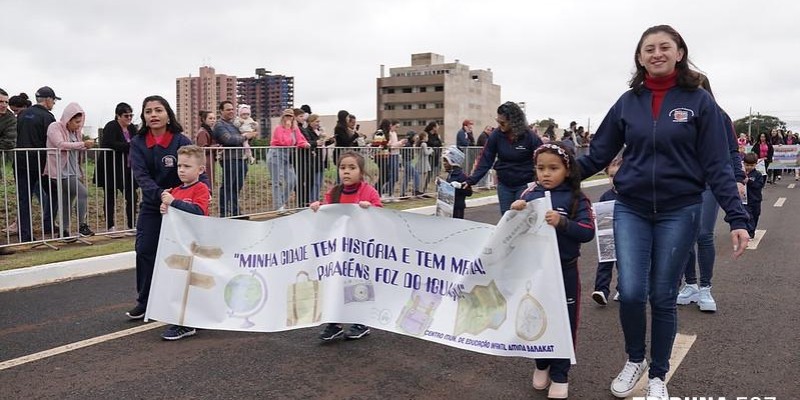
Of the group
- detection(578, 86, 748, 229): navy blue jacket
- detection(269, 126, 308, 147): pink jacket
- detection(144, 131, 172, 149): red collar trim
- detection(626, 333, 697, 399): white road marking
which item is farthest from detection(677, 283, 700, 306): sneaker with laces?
detection(269, 126, 308, 147): pink jacket

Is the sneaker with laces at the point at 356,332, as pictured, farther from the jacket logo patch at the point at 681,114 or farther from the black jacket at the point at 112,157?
the black jacket at the point at 112,157

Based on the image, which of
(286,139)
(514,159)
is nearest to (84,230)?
(286,139)

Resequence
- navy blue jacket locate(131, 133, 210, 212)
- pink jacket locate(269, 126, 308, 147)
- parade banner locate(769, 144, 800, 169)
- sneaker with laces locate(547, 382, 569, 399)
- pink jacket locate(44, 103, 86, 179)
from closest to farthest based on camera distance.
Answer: sneaker with laces locate(547, 382, 569, 399) < navy blue jacket locate(131, 133, 210, 212) < pink jacket locate(44, 103, 86, 179) < pink jacket locate(269, 126, 308, 147) < parade banner locate(769, 144, 800, 169)

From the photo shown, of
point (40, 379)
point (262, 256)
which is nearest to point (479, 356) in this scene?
point (262, 256)

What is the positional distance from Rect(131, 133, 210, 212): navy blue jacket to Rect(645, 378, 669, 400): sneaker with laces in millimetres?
3674

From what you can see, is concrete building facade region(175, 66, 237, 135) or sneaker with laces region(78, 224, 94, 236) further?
concrete building facade region(175, 66, 237, 135)

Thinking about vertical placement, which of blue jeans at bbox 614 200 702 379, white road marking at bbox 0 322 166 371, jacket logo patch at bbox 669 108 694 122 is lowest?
white road marking at bbox 0 322 166 371

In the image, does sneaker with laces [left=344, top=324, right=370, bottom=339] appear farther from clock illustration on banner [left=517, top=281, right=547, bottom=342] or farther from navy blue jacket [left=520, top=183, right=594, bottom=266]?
navy blue jacket [left=520, top=183, right=594, bottom=266]

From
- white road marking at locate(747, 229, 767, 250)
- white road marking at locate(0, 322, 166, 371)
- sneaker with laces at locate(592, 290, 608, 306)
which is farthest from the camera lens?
white road marking at locate(747, 229, 767, 250)

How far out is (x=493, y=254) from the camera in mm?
4074

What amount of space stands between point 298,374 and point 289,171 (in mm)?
8552

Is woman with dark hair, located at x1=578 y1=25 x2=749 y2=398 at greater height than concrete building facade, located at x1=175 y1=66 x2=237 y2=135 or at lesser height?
lesser

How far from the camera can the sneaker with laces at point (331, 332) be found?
4.98 metres

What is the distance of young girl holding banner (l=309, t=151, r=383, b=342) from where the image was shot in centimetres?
505
